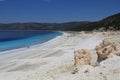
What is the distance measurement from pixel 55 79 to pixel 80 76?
1.22 metres

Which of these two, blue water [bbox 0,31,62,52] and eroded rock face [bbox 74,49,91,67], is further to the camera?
blue water [bbox 0,31,62,52]

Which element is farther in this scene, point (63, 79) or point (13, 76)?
point (13, 76)

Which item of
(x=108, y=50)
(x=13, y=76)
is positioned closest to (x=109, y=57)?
(x=108, y=50)

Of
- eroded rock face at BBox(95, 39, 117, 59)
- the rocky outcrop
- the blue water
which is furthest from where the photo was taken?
the blue water

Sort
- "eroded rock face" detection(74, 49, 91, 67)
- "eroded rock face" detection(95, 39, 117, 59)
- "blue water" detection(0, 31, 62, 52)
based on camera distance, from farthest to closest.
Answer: "blue water" detection(0, 31, 62, 52), "eroded rock face" detection(95, 39, 117, 59), "eroded rock face" detection(74, 49, 91, 67)

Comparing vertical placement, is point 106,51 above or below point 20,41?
above

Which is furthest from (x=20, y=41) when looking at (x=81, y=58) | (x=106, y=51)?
(x=81, y=58)

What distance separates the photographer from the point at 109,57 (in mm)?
15047

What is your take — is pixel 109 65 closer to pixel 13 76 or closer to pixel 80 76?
pixel 80 76

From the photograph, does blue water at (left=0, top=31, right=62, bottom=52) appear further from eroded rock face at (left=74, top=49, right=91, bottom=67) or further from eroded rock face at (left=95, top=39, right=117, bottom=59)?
eroded rock face at (left=74, top=49, right=91, bottom=67)

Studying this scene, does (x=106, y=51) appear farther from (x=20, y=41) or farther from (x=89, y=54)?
(x=20, y=41)

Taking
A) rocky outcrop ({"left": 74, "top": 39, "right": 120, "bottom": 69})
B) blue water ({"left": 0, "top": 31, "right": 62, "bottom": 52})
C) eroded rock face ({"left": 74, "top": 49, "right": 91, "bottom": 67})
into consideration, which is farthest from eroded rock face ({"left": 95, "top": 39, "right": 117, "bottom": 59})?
blue water ({"left": 0, "top": 31, "right": 62, "bottom": 52})

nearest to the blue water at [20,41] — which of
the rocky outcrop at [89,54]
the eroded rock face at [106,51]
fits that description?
the eroded rock face at [106,51]

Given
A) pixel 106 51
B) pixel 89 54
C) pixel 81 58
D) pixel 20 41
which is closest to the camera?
pixel 81 58
